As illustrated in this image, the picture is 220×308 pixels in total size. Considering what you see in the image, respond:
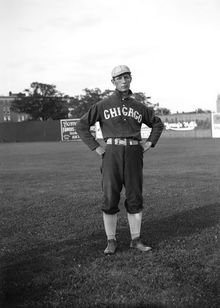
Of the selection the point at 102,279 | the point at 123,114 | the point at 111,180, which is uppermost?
the point at 123,114

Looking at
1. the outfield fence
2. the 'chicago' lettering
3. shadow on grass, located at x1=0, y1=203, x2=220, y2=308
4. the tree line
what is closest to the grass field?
shadow on grass, located at x1=0, y1=203, x2=220, y2=308

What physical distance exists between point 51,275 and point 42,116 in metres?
113

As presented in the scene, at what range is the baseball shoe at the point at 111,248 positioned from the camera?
5023 mm

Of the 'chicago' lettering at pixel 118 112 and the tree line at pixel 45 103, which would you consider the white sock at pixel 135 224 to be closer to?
the 'chicago' lettering at pixel 118 112

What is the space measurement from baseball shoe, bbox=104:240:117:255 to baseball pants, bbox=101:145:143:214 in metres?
0.35

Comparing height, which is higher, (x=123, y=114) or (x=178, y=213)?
(x=123, y=114)

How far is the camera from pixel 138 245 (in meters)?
5.14

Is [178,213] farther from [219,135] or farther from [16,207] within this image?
[219,135]

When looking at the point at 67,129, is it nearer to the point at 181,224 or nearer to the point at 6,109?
the point at 181,224

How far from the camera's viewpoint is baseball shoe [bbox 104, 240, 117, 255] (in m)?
5.02

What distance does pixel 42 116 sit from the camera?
115438 millimetres

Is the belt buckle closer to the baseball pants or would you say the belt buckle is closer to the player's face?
the baseball pants

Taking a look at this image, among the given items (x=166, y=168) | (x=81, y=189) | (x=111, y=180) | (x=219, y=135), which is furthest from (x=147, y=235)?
(x=219, y=135)

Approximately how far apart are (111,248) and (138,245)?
0.32 meters
